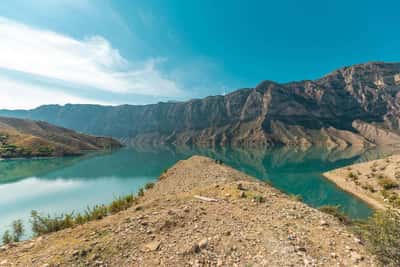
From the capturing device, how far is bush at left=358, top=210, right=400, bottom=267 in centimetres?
676

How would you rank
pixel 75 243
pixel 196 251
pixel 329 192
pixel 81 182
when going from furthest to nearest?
pixel 81 182
pixel 329 192
pixel 75 243
pixel 196 251

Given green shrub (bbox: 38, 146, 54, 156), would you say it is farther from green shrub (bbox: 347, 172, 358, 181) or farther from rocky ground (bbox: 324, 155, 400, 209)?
green shrub (bbox: 347, 172, 358, 181)

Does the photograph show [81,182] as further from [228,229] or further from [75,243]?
[228,229]

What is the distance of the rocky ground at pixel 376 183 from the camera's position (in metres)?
→ 29.3

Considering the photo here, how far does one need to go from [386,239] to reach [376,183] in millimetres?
36235

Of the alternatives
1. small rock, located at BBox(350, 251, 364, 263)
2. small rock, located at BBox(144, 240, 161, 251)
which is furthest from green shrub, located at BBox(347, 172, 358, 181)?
small rock, located at BBox(144, 240, 161, 251)

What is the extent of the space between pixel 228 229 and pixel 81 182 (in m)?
53.7

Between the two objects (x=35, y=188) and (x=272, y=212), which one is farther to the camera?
(x=35, y=188)

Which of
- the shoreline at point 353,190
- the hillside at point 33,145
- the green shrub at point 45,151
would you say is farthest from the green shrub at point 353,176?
the green shrub at point 45,151

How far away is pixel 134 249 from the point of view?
8.62 m

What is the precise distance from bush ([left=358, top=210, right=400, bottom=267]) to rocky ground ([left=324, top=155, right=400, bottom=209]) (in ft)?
79.4

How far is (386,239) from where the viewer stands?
6961 mm

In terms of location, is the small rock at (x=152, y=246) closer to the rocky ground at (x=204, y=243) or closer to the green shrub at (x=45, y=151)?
the rocky ground at (x=204, y=243)

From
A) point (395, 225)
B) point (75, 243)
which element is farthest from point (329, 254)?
point (75, 243)
